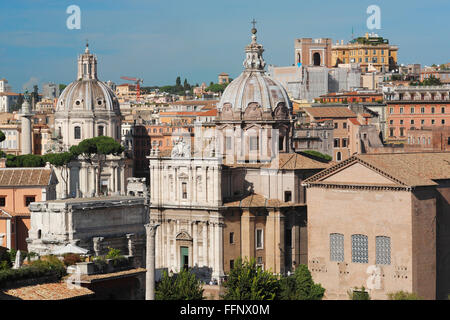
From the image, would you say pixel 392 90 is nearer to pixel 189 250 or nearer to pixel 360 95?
pixel 360 95

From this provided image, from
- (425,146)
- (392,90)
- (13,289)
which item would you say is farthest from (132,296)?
(392,90)

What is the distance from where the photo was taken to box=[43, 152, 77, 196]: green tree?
81062mm

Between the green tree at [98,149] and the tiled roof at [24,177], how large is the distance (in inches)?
1123

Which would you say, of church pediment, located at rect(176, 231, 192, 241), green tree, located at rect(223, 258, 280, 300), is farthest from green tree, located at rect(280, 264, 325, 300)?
church pediment, located at rect(176, 231, 192, 241)

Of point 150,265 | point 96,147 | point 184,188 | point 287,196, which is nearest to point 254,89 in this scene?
point 287,196

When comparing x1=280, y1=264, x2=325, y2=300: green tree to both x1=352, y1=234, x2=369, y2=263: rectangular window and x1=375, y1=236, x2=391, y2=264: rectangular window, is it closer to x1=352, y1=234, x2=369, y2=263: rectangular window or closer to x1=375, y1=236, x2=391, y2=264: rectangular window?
x1=352, y1=234, x2=369, y2=263: rectangular window

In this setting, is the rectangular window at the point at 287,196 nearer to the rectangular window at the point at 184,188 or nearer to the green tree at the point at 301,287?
the rectangular window at the point at 184,188

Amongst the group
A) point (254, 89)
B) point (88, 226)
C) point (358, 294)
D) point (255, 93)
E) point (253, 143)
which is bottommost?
point (358, 294)

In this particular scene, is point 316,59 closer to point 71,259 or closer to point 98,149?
point 98,149

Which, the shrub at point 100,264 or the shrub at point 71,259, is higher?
the shrub at point 71,259

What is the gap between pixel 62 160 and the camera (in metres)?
82.2

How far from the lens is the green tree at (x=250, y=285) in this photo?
4469 centimetres

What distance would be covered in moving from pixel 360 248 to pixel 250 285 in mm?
4638

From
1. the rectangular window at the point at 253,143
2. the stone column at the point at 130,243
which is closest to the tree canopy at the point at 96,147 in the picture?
the rectangular window at the point at 253,143
